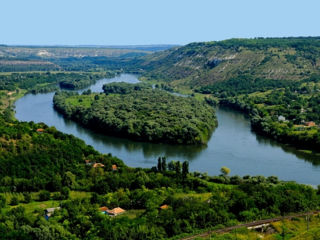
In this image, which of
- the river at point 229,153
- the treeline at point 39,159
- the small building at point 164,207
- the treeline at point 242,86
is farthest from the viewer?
the treeline at point 242,86

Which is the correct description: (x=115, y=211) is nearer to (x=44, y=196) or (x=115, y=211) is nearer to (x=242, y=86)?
(x=44, y=196)

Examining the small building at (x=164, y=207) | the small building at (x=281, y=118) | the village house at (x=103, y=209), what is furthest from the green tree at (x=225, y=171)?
the small building at (x=281, y=118)

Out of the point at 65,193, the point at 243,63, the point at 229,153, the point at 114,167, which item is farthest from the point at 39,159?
the point at 243,63

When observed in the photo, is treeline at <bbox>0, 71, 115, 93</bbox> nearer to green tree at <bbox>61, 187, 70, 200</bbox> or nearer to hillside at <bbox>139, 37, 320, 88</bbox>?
hillside at <bbox>139, 37, 320, 88</bbox>

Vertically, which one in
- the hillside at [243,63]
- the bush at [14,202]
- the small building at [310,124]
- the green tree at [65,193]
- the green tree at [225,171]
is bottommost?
the bush at [14,202]

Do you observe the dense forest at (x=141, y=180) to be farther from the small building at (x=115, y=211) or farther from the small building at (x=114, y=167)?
the small building at (x=115, y=211)

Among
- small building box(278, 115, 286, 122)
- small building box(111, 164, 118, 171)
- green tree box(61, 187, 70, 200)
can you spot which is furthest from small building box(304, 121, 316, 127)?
green tree box(61, 187, 70, 200)

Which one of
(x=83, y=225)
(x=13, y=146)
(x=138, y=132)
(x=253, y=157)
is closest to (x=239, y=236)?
(x=83, y=225)

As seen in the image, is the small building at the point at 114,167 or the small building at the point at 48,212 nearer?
the small building at the point at 48,212
